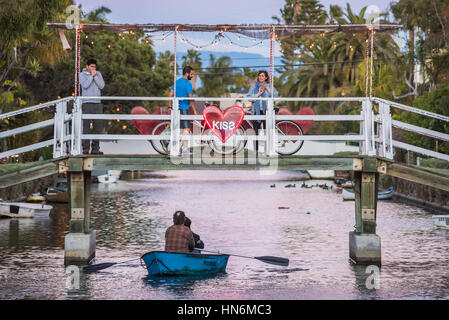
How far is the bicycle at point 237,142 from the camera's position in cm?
2050

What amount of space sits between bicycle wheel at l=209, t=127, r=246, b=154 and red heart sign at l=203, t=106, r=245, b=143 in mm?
196

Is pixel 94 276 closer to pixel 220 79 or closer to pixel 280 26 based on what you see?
pixel 280 26

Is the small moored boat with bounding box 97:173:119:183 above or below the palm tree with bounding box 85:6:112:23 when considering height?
below

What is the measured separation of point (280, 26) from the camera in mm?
20672

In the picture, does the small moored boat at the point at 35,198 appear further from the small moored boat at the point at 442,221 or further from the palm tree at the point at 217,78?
the palm tree at the point at 217,78

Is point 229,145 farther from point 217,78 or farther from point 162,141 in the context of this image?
point 217,78

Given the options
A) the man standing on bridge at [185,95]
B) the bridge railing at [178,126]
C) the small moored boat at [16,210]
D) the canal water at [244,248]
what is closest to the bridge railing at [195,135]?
the bridge railing at [178,126]

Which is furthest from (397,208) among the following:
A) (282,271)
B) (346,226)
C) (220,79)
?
(220,79)

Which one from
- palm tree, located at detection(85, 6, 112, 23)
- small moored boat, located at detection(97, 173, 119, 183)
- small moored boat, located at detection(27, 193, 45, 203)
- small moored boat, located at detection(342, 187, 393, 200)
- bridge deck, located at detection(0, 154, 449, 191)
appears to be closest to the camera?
bridge deck, located at detection(0, 154, 449, 191)

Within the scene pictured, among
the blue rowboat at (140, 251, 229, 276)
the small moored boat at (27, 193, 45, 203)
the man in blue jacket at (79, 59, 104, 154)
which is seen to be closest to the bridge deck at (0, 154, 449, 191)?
the man in blue jacket at (79, 59, 104, 154)

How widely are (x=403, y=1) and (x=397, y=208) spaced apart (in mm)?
15098

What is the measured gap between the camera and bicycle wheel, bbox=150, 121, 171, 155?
2086cm

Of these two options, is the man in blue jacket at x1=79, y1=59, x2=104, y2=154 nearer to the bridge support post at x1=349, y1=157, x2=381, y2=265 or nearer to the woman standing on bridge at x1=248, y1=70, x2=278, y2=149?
the woman standing on bridge at x1=248, y1=70, x2=278, y2=149

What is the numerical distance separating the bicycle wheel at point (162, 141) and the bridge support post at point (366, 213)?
457cm
